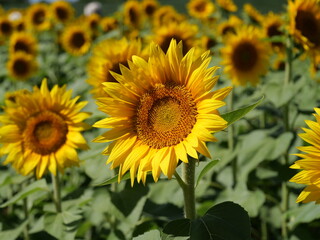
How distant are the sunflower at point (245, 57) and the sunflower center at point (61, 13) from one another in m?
4.00

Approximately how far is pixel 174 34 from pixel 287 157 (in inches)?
59.9

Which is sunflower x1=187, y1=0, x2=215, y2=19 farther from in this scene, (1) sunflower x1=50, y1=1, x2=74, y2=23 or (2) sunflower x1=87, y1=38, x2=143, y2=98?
(2) sunflower x1=87, y1=38, x2=143, y2=98

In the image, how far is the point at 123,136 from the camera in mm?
1843

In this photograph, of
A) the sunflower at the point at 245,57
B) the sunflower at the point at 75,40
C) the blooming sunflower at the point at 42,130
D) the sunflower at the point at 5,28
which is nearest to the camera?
the blooming sunflower at the point at 42,130

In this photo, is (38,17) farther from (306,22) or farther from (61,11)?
(306,22)

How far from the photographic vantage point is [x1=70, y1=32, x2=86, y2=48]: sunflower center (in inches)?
237

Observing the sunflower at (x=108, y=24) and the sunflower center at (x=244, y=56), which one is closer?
the sunflower center at (x=244, y=56)

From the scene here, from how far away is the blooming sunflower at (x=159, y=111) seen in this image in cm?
167

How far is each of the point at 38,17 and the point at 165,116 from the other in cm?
618

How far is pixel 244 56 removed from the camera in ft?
13.0

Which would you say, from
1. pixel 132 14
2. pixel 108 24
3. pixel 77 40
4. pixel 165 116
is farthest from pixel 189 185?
pixel 108 24

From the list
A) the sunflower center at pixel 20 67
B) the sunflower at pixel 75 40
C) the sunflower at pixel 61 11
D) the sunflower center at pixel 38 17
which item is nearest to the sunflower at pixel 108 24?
the sunflower at pixel 75 40

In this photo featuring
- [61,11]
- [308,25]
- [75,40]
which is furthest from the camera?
[61,11]

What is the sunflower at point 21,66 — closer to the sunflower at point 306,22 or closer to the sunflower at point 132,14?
the sunflower at point 132,14
